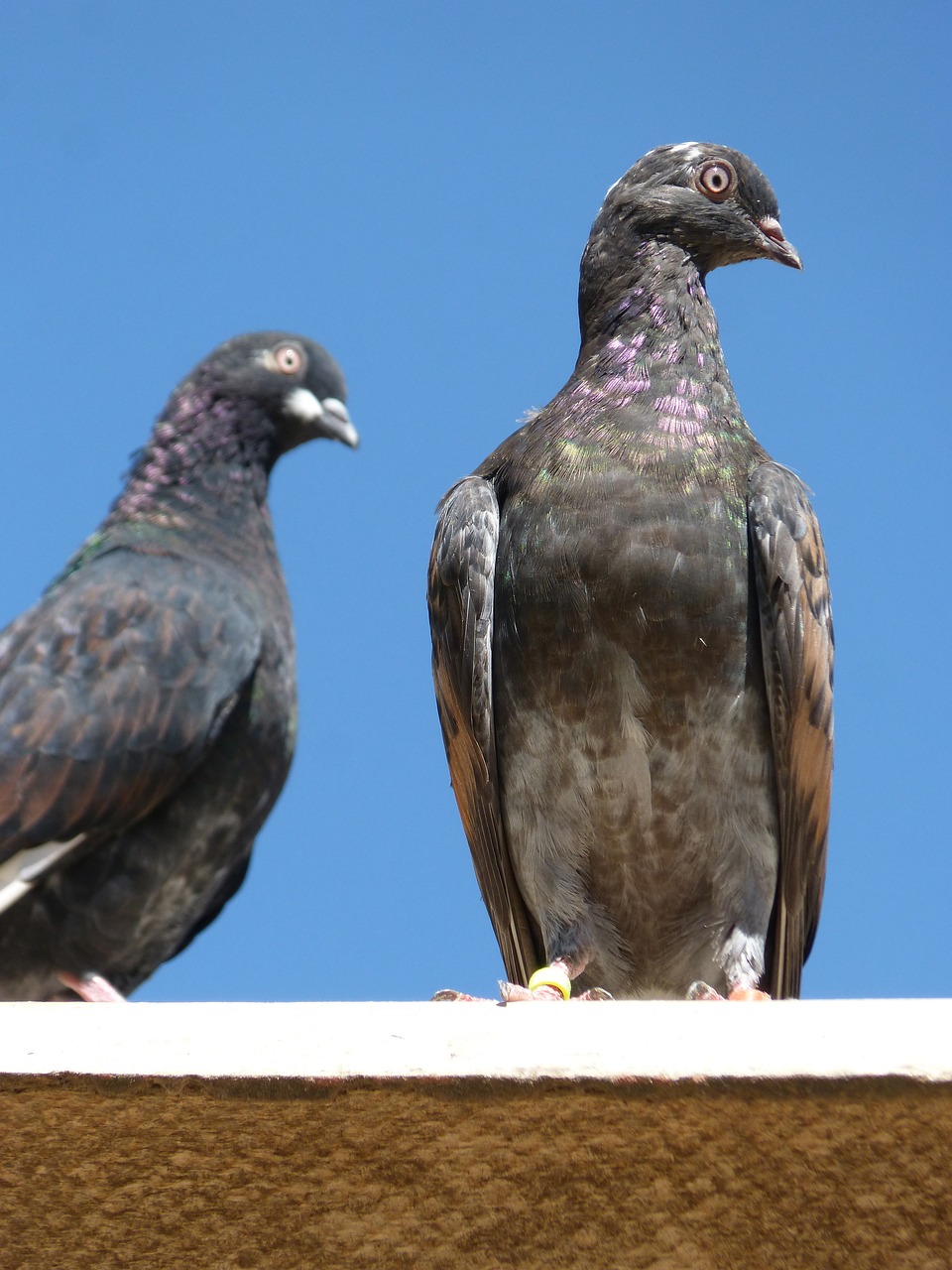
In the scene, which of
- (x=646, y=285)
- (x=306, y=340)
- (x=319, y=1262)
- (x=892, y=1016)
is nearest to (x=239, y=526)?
(x=306, y=340)

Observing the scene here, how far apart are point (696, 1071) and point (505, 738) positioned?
187 cm

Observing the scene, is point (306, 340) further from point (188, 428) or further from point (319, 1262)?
point (319, 1262)

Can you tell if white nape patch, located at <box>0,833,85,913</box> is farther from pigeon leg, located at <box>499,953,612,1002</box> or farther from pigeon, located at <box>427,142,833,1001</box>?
pigeon leg, located at <box>499,953,612,1002</box>

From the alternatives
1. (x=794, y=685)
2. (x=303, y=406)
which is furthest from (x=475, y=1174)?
(x=303, y=406)

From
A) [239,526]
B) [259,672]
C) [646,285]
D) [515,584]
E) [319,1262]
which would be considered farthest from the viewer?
[239,526]

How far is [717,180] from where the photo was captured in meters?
4.82

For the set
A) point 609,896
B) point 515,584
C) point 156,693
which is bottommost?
point 609,896

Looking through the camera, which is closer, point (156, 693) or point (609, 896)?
point (609, 896)

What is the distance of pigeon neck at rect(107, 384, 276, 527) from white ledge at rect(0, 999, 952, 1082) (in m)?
4.40

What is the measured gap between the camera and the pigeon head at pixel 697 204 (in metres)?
4.79

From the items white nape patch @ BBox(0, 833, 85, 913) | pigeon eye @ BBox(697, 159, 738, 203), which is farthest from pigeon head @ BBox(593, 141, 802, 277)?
white nape patch @ BBox(0, 833, 85, 913)

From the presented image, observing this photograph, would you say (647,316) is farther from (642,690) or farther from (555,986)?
(555,986)

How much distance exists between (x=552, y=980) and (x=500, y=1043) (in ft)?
4.85

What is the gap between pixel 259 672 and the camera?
6.24 m
